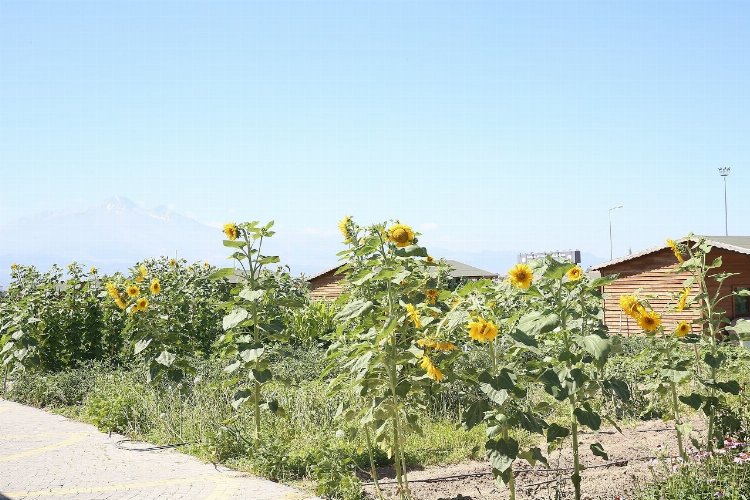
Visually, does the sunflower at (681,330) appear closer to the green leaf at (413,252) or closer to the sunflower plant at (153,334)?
the green leaf at (413,252)

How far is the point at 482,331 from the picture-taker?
4.09 m

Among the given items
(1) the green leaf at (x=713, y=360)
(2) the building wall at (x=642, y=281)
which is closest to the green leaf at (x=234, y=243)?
(1) the green leaf at (x=713, y=360)

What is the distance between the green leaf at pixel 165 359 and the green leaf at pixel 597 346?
5498 millimetres

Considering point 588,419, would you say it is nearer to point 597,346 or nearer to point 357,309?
point 597,346

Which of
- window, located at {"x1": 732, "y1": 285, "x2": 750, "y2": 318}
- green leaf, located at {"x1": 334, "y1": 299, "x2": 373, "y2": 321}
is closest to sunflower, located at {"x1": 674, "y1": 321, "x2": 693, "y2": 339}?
green leaf, located at {"x1": 334, "y1": 299, "x2": 373, "y2": 321}

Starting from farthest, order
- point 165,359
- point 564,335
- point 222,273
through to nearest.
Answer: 1. point 165,359
2. point 222,273
3. point 564,335

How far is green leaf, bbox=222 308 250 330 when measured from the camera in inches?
255

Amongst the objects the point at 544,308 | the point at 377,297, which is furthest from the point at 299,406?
the point at 544,308

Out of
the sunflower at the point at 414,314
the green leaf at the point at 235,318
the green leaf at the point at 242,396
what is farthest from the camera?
the green leaf at the point at 242,396

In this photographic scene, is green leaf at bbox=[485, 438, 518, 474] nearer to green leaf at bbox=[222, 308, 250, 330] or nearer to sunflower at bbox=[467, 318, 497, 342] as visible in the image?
sunflower at bbox=[467, 318, 497, 342]

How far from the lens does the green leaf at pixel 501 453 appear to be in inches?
168

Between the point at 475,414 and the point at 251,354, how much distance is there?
2.73 m

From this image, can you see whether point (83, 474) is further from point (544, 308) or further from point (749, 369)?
point (749, 369)

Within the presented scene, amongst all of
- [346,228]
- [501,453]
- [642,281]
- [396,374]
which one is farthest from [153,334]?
[642,281]
